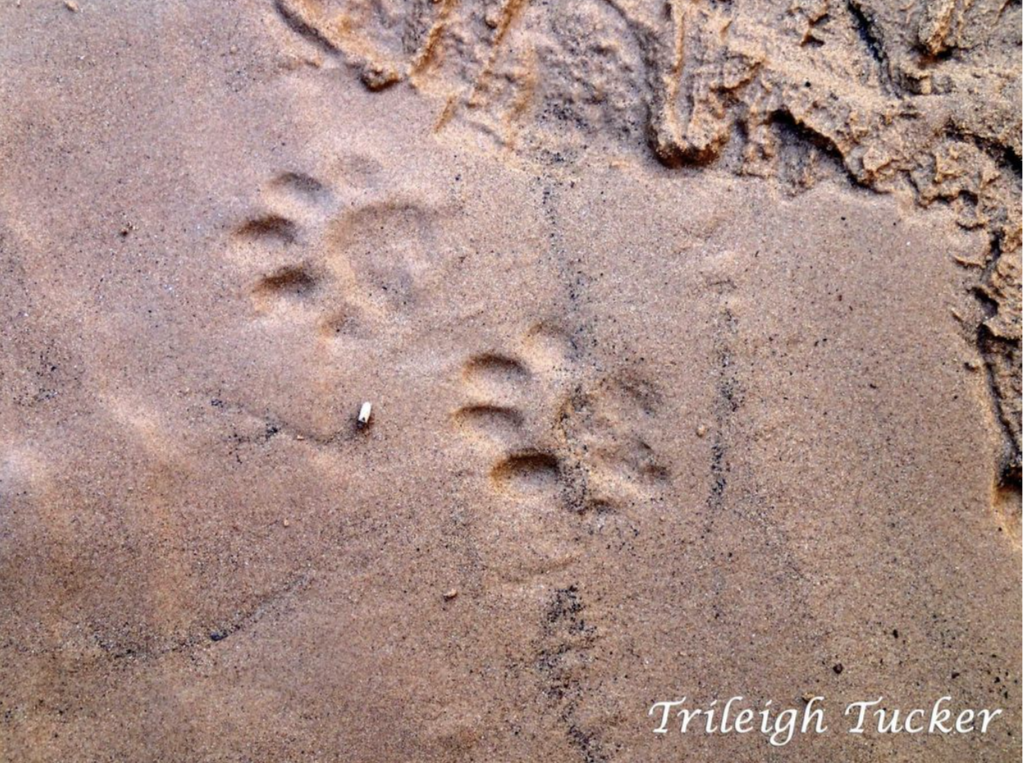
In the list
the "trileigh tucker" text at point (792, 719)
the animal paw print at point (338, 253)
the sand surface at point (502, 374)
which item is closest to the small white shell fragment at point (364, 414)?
the sand surface at point (502, 374)

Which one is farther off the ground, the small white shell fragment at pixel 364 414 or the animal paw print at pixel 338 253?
the animal paw print at pixel 338 253

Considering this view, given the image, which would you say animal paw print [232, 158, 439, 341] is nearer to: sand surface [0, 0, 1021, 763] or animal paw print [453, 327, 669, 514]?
sand surface [0, 0, 1021, 763]

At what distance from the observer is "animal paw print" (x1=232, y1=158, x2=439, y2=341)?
168 cm

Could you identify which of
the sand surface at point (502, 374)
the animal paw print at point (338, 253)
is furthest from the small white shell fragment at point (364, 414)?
the animal paw print at point (338, 253)

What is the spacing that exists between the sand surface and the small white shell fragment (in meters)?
0.01

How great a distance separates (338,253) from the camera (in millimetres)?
1689

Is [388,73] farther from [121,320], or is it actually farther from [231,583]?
[231,583]

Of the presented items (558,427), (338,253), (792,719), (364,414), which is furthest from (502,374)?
(792,719)

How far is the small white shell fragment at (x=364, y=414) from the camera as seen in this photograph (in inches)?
64.4

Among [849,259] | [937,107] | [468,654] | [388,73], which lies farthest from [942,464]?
[388,73]

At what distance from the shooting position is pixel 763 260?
5.55 ft

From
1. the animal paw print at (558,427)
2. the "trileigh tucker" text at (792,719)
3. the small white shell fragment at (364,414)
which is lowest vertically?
the "trileigh tucker" text at (792,719)

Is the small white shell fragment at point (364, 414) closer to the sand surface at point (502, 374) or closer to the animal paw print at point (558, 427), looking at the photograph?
the sand surface at point (502, 374)

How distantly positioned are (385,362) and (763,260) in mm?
720
